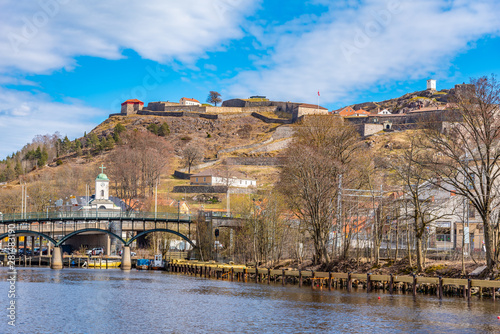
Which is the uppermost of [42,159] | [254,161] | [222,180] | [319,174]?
[42,159]

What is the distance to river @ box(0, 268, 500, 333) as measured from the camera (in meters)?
31.6

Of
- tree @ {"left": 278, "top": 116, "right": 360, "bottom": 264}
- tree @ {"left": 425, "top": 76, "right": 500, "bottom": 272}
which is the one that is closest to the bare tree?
tree @ {"left": 278, "top": 116, "right": 360, "bottom": 264}

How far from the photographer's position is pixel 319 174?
62.0 m

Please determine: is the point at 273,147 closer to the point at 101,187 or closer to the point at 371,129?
the point at 371,129

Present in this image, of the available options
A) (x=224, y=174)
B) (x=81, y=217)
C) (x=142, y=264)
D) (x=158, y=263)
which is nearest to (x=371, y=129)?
(x=224, y=174)

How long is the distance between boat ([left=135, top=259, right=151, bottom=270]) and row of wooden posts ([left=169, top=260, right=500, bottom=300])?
16171mm

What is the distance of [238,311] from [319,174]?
26598 mm

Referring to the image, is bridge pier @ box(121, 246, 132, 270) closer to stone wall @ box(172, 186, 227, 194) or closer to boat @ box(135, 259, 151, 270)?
boat @ box(135, 259, 151, 270)

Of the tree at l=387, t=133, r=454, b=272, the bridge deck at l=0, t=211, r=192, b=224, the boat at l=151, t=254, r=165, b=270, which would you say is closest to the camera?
the tree at l=387, t=133, r=454, b=272

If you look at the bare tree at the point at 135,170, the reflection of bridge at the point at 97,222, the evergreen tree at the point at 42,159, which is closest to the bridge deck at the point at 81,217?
the reflection of bridge at the point at 97,222

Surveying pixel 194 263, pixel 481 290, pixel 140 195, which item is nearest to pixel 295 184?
pixel 194 263

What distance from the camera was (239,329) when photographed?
104ft

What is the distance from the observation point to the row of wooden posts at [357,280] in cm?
4191

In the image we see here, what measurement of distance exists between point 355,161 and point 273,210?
12.2 metres
